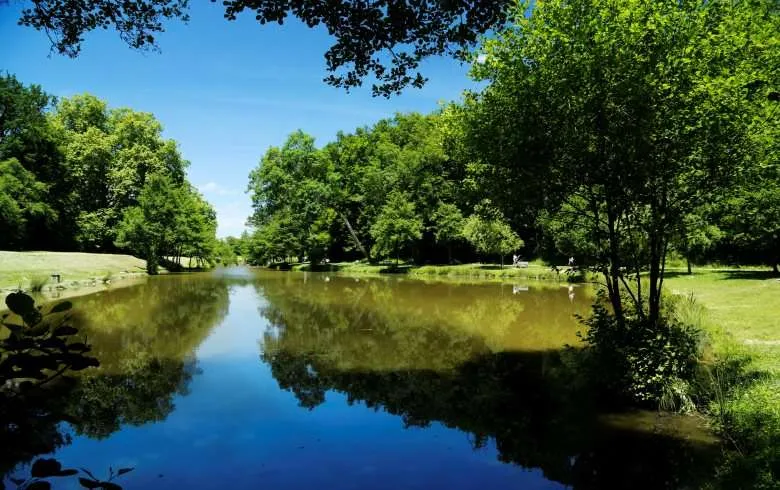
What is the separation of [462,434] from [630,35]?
7440 millimetres

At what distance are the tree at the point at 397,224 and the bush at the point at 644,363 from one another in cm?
4132

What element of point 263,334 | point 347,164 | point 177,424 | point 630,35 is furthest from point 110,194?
point 630,35

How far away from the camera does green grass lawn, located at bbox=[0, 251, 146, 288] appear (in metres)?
29.0

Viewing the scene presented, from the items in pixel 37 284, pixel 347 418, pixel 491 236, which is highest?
pixel 491 236

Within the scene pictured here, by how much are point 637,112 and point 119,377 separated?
11.9m

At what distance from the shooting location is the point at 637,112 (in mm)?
8352

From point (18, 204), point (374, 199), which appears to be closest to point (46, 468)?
point (18, 204)

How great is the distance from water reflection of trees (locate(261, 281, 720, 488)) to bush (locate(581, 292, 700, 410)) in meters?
0.78

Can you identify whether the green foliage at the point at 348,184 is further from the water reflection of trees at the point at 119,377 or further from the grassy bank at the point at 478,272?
the water reflection of trees at the point at 119,377

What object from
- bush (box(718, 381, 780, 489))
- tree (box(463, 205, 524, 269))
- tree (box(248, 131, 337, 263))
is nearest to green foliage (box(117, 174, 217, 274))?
tree (box(248, 131, 337, 263))

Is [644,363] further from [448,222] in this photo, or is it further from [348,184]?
[348,184]

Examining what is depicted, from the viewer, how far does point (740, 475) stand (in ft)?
18.0

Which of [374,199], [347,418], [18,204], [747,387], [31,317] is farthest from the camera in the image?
[374,199]

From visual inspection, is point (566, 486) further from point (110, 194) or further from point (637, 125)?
point (110, 194)
